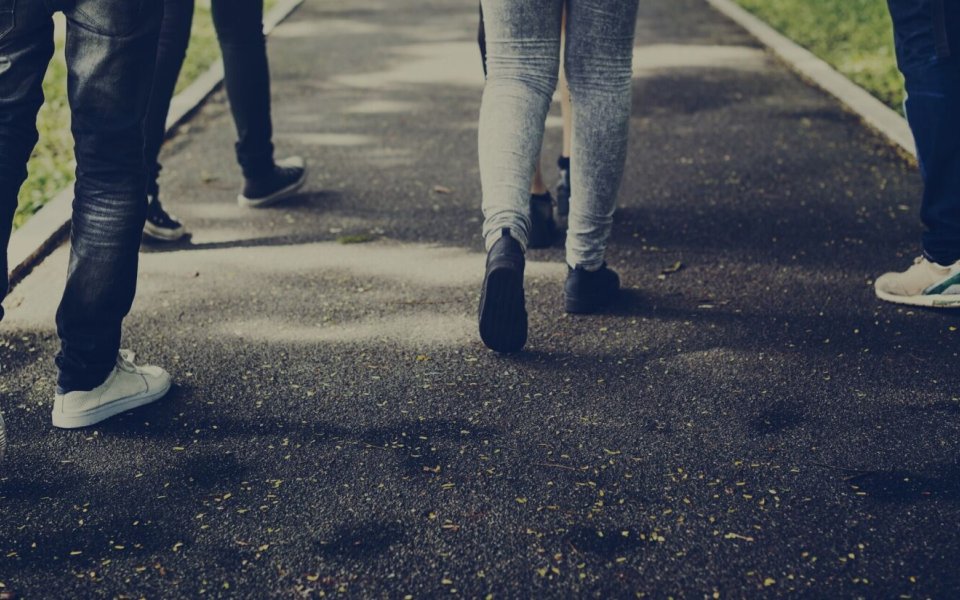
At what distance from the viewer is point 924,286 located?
3.70 m

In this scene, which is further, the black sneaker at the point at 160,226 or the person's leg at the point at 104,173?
the black sneaker at the point at 160,226

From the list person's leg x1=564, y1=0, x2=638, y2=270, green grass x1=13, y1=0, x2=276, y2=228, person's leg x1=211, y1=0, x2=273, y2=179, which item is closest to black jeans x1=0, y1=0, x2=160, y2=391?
person's leg x1=564, y1=0, x2=638, y2=270

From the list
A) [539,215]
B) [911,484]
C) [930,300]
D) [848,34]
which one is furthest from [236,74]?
[848,34]

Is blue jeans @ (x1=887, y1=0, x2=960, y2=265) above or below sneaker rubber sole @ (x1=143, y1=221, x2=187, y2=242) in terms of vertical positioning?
above

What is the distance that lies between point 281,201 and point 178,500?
2.57m

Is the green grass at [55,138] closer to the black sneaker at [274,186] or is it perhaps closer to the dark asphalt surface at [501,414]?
the dark asphalt surface at [501,414]

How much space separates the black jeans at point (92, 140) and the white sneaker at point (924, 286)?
2.37 m

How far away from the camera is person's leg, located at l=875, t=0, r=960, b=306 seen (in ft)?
11.5

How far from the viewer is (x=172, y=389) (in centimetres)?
324

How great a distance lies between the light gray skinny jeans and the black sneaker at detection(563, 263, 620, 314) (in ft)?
1.03

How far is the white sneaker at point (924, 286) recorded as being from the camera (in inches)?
143

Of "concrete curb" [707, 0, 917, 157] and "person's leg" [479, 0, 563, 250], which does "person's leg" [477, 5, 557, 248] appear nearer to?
"person's leg" [479, 0, 563, 250]

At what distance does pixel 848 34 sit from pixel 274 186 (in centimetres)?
563

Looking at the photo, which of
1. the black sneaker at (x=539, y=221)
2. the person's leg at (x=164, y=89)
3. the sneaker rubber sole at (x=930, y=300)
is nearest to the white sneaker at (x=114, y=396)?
the person's leg at (x=164, y=89)
